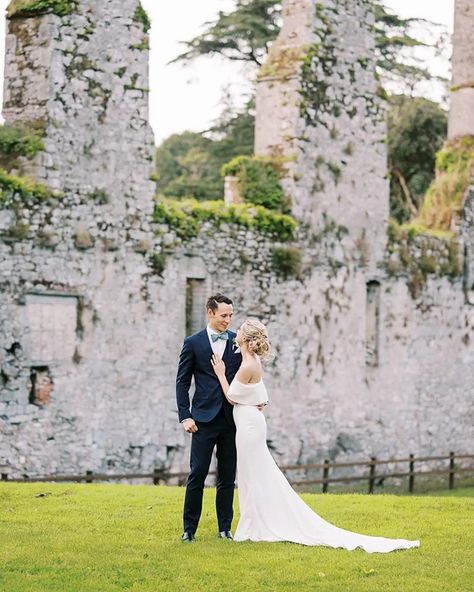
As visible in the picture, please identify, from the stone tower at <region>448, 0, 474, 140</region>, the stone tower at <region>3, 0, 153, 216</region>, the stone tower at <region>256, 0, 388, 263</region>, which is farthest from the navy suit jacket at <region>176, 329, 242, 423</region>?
the stone tower at <region>448, 0, 474, 140</region>

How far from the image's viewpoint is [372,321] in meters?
23.9

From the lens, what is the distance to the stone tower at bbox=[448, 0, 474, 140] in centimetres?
2717

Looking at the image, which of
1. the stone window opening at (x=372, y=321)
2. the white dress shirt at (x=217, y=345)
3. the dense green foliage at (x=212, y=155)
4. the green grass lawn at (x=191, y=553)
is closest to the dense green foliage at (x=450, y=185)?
the stone window opening at (x=372, y=321)

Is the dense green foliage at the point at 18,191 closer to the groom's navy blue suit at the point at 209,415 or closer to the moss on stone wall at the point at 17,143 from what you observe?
the moss on stone wall at the point at 17,143

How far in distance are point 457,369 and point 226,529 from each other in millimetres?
15153

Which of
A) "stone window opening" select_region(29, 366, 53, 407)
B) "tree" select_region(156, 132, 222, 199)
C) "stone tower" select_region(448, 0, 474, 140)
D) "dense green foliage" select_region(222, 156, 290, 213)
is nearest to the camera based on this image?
"stone window opening" select_region(29, 366, 53, 407)

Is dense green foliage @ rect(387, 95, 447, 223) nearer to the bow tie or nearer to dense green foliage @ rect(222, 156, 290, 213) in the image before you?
dense green foliage @ rect(222, 156, 290, 213)

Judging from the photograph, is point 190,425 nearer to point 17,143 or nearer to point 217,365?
point 217,365

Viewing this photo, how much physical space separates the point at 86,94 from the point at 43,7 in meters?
1.34

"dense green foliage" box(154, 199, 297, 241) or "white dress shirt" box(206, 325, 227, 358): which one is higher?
"dense green foliage" box(154, 199, 297, 241)

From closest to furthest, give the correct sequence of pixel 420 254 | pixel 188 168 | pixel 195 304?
pixel 195 304
pixel 420 254
pixel 188 168

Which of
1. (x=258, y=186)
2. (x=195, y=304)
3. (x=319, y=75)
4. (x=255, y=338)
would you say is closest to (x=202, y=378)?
(x=255, y=338)

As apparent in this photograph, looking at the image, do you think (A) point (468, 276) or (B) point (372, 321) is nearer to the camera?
(B) point (372, 321)

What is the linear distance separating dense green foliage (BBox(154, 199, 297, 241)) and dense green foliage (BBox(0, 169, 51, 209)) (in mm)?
2207
